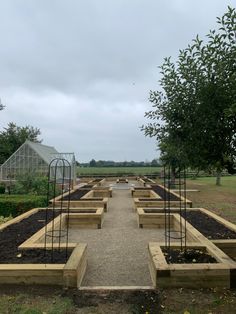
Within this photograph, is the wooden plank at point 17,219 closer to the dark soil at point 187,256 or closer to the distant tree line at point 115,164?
the dark soil at point 187,256

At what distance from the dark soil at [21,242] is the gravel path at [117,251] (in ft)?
2.25

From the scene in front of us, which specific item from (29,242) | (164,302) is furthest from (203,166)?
(29,242)

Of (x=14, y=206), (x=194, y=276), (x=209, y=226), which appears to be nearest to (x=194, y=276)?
(x=194, y=276)

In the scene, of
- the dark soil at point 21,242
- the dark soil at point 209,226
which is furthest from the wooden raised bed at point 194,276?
the dark soil at point 209,226

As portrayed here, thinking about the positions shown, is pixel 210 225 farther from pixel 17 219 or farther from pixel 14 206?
pixel 14 206

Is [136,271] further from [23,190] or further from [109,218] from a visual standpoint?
[23,190]

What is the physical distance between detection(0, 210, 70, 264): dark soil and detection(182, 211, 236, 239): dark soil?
362 centimetres

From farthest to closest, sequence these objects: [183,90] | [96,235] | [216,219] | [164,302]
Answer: [216,219], [96,235], [183,90], [164,302]

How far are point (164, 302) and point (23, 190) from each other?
13.7 meters

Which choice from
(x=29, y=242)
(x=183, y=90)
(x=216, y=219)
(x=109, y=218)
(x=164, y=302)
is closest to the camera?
(x=164, y=302)

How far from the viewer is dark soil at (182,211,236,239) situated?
25.3 feet

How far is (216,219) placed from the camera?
9734 millimetres

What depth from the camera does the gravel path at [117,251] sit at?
526 cm

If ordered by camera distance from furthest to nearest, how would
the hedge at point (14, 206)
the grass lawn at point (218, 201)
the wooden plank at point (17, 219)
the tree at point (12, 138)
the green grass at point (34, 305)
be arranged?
the tree at point (12, 138) → the grass lawn at point (218, 201) → the hedge at point (14, 206) → the wooden plank at point (17, 219) → the green grass at point (34, 305)
